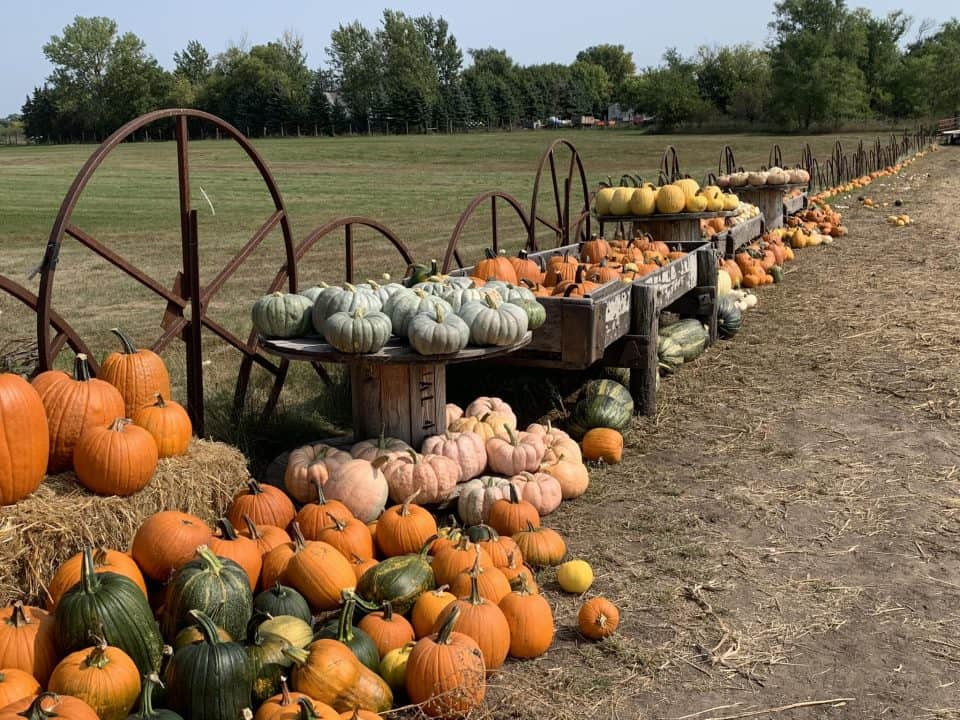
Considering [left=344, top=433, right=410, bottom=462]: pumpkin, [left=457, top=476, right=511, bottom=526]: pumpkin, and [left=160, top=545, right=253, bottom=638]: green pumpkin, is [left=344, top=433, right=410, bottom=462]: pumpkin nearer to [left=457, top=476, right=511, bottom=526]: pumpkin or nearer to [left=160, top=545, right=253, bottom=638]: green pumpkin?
[left=457, top=476, right=511, bottom=526]: pumpkin

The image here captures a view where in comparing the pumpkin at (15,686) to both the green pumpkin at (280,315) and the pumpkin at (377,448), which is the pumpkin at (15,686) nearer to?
the pumpkin at (377,448)

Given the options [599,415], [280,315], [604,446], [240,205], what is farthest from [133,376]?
[240,205]

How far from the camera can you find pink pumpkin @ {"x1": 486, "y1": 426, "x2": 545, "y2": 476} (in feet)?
16.8

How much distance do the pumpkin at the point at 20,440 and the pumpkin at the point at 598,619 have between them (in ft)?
7.19

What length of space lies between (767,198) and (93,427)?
12.6 meters

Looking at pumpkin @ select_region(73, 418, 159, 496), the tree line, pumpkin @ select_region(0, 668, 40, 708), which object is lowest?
pumpkin @ select_region(0, 668, 40, 708)

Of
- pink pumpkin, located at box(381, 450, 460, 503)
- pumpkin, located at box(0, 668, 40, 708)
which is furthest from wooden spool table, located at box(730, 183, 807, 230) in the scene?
pumpkin, located at box(0, 668, 40, 708)

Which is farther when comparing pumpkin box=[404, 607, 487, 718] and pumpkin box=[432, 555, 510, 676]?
pumpkin box=[432, 555, 510, 676]

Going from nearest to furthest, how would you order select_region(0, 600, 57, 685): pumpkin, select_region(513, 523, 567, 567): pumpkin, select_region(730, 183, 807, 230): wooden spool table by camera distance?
select_region(0, 600, 57, 685): pumpkin, select_region(513, 523, 567, 567): pumpkin, select_region(730, 183, 807, 230): wooden spool table

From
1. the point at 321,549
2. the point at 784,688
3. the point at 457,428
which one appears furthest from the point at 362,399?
the point at 784,688

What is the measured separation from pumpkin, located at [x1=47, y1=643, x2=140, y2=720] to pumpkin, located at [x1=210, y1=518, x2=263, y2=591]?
0.83 meters

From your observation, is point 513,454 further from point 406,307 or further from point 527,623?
point 527,623

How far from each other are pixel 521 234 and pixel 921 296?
30.0 ft

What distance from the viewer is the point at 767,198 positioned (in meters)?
14.6
